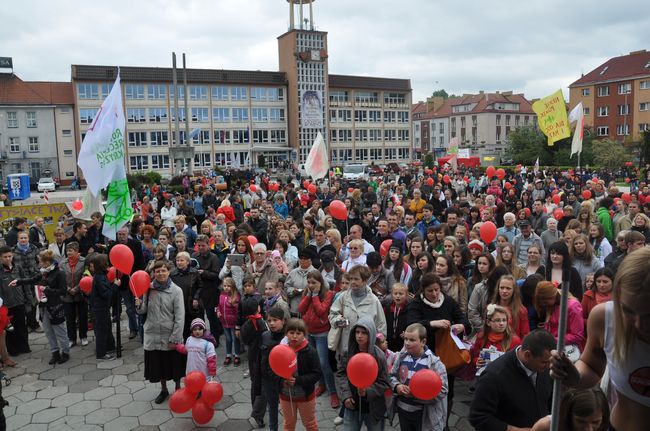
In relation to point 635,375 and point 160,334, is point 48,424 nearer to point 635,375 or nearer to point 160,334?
point 160,334

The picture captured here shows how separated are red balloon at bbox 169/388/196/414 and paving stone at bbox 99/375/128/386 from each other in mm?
1611

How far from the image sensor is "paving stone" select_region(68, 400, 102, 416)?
586cm

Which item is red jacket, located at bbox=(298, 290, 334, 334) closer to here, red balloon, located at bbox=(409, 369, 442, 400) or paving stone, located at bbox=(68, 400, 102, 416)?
red balloon, located at bbox=(409, 369, 442, 400)

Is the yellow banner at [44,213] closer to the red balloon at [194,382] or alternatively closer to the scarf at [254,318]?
Answer: the red balloon at [194,382]

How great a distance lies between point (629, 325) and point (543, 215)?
9.15 m

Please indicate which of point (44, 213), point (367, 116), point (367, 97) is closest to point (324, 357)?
point (44, 213)

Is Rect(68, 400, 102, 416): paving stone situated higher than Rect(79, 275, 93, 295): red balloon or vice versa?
Rect(79, 275, 93, 295): red balloon

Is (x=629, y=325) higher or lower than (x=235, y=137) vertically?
lower

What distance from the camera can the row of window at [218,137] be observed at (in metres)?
58.6

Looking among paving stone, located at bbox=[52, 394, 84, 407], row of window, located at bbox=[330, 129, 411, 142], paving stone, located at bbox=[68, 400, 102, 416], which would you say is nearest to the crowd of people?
paving stone, located at bbox=[68, 400, 102, 416]

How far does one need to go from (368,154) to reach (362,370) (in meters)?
69.9

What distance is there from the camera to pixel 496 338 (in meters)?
4.79

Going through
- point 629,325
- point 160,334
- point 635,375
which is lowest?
point 160,334

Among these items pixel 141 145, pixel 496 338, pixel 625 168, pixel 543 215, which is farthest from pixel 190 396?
pixel 141 145
